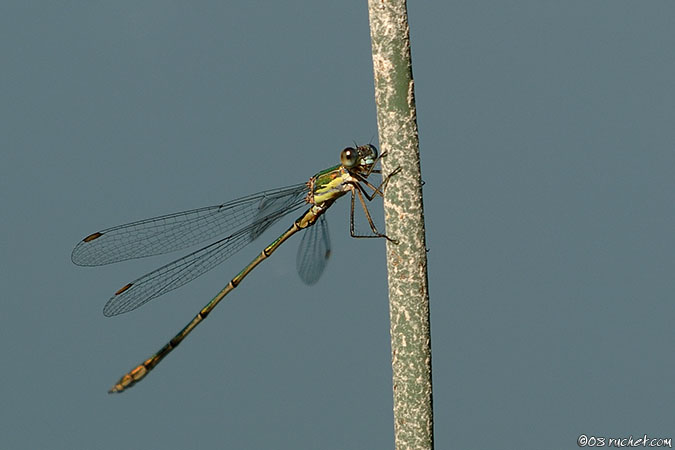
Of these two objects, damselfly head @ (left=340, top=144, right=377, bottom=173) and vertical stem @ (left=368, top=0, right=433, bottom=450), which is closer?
vertical stem @ (left=368, top=0, right=433, bottom=450)

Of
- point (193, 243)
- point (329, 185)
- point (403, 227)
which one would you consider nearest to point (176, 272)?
point (193, 243)

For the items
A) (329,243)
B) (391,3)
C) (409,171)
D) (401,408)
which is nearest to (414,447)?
(401,408)

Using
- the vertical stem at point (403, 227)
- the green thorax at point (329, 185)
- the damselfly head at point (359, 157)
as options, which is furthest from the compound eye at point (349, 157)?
the vertical stem at point (403, 227)

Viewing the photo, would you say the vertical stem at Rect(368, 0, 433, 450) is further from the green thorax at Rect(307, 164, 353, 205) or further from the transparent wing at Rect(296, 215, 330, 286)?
the transparent wing at Rect(296, 215, 330, 286)

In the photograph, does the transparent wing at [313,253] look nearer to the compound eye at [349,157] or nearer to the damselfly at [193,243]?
the damselfly at [193,243]

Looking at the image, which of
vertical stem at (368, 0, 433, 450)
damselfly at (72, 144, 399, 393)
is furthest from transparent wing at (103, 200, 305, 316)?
vertical stem at (368, 0, 433, 450)

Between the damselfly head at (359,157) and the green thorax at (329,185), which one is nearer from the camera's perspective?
the damselfly head at (359,157)
